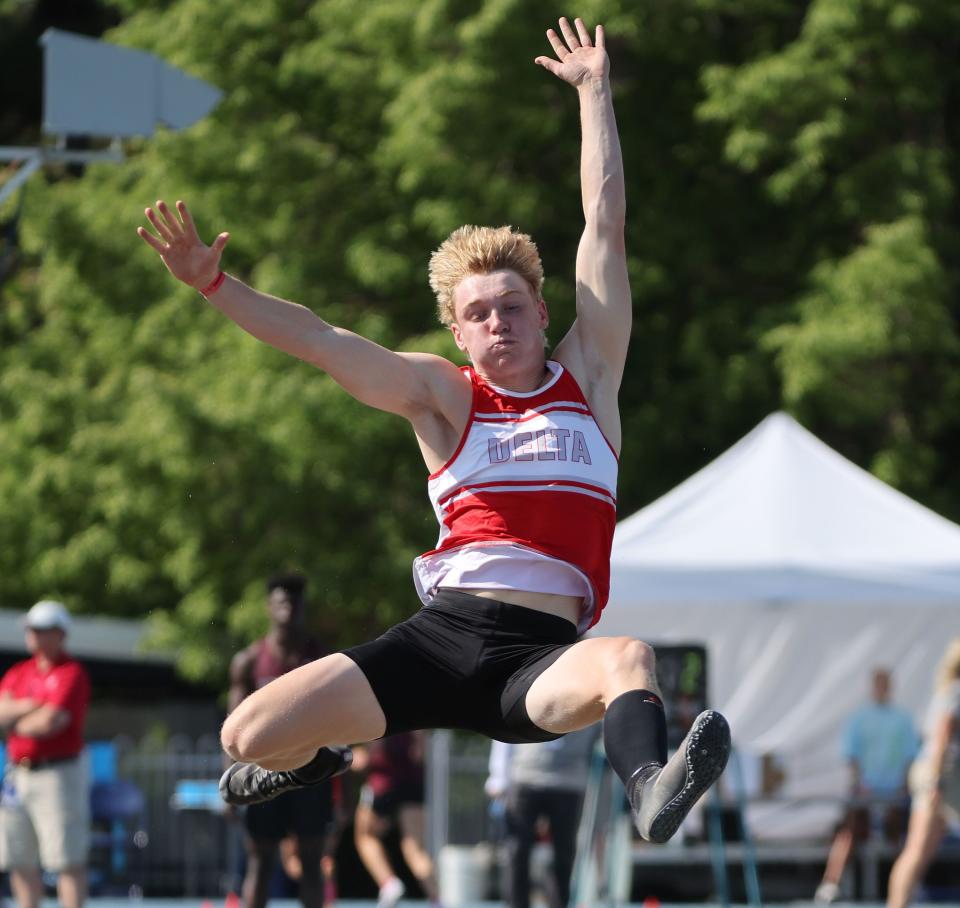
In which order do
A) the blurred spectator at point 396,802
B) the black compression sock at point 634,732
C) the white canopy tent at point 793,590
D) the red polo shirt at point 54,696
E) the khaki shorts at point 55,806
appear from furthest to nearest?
1. the blurred spectator at point 396,802
2. the white canopy tent at point 793,590
3. the khaki shorts at point 55,806
4. the red polo shirt at point 54,696
5. the black compression sock at point 634,732

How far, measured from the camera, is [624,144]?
17562 millimetres

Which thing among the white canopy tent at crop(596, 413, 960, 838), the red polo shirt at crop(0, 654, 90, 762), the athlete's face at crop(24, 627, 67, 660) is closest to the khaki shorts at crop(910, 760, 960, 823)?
the white canopy tent at crop(596, 413, 960, 838)

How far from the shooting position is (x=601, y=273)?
552 centimetres

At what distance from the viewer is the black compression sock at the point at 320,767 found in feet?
18.6

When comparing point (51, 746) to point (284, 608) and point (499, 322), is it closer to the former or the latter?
point (284, 608)

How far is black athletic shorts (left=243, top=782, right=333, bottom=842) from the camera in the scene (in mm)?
9266

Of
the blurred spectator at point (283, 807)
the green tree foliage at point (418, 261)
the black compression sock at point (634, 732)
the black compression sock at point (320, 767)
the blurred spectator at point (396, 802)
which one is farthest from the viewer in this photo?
the green tree foliage at point (418, 261)

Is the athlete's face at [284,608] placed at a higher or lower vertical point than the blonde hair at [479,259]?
lower

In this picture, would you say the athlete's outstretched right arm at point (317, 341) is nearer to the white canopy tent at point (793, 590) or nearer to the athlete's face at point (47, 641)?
the athlete's face at point (47, 641)

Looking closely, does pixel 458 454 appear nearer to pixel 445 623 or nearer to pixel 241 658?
pixel 445 623

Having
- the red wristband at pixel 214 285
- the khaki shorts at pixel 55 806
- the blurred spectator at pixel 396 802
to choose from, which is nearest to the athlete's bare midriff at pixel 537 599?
the red wristband at pixel 214 285

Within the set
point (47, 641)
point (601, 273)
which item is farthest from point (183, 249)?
point (47, 641)

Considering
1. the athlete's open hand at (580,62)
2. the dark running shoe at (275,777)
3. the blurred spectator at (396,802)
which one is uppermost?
the athlete's open hand at (580,62)

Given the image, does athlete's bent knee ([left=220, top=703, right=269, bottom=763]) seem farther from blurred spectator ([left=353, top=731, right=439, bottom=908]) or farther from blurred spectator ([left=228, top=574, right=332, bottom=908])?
blurred spectator ([left=353, top=731, right=439, bottom=908])
